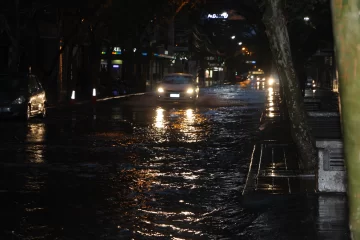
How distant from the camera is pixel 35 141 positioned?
19031 millimetres

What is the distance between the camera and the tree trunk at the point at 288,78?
13094mm

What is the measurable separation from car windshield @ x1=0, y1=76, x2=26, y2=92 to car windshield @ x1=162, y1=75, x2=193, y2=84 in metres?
15.3

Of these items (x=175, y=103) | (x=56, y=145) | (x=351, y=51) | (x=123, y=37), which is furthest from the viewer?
(x=123, y=37)

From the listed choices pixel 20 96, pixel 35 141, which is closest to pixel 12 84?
pixel 20 96

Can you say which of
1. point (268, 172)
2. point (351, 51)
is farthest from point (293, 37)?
point (351, 51)

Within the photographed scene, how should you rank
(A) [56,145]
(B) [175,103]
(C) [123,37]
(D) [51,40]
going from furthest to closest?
(D) [51,40]
(C) [123,37]
(B) [175,103]
(A) [56,145]

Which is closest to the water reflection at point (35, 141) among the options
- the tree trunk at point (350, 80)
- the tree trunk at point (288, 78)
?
the tree trunk at point (288, 78)

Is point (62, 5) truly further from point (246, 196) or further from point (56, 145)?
point (246, 196)

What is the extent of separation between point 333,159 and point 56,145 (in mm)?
8815

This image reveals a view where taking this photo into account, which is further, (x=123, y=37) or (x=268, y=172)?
(x=123, y=37)

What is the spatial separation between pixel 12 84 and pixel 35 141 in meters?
7.65

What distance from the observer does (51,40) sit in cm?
5409

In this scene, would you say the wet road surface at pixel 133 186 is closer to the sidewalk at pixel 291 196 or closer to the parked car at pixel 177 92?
the sidewalk at pixel 291 196

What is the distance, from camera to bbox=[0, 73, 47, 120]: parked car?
83.0 feet
